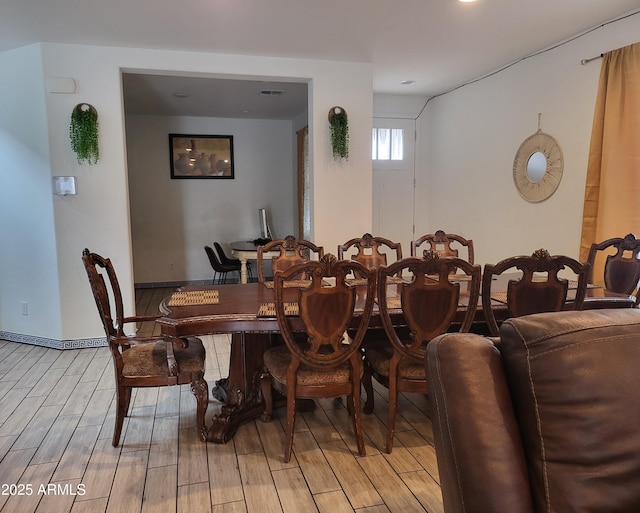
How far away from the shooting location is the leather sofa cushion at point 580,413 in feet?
3.16

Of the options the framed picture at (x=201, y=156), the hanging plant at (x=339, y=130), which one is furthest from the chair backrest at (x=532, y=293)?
the framed picture at (x=201, y=156)

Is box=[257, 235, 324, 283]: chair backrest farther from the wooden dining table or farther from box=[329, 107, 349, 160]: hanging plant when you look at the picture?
box=[329, 107, 349, 160]: hanging plant

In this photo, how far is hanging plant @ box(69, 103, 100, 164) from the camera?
3811 mm

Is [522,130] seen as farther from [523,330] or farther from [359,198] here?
[523,330]

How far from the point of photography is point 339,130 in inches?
171

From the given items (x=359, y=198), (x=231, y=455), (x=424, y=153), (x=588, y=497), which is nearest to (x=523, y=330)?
(x=588, y=497)

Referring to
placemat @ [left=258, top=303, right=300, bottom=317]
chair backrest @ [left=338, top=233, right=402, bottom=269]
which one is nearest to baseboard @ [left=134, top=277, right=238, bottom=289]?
chair backrest @ [left=338, top=233, right=402, bottom=269]

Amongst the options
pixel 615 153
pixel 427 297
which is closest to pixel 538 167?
pixel 615 153

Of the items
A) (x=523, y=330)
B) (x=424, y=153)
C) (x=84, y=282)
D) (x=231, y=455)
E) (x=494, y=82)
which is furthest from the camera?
(x=424, y=153)

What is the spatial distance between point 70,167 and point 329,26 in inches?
97.0

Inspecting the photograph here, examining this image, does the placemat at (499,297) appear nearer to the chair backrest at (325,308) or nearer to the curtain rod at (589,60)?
the chair backrest at (325,308)

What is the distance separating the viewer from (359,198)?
4.55m

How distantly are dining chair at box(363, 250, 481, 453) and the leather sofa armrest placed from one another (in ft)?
3.16

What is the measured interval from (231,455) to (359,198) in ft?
9.42
